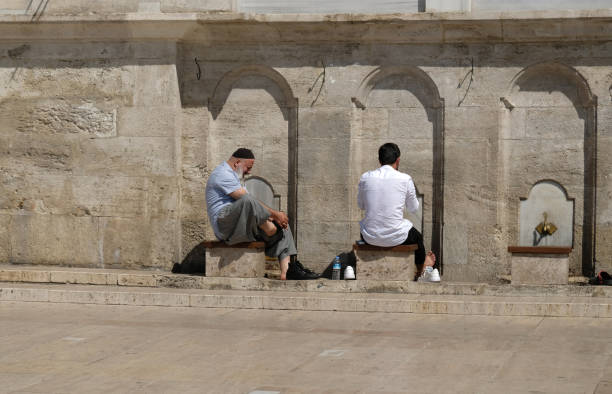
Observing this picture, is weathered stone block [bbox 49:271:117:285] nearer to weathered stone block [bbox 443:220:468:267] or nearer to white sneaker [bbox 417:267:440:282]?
white sneaker [bbox 417:267:440:282]

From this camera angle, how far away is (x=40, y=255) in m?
14.3

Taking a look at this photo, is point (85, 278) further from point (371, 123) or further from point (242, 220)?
point (371, 123)

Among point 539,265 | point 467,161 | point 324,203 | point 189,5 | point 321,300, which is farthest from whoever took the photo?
point 324,203

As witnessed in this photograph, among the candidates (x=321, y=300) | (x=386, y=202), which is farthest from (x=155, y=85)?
(x=321, y=300)

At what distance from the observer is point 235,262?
12.5 metres

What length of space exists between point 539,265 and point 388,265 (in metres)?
1.62

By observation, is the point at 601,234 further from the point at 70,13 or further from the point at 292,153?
the point at 70,13

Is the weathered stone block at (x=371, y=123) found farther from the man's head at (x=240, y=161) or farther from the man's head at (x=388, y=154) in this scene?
the man's head at (x=240, y=161)

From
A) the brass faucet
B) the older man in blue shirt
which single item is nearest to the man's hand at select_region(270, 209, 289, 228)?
the older man in blue shirt

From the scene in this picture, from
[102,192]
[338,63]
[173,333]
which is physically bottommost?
[173,333]

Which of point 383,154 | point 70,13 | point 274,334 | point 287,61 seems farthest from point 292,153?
point 274,334

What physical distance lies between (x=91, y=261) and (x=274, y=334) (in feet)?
17.4

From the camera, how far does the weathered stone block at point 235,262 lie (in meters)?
12.4

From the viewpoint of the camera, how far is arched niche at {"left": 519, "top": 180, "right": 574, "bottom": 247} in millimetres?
13750
